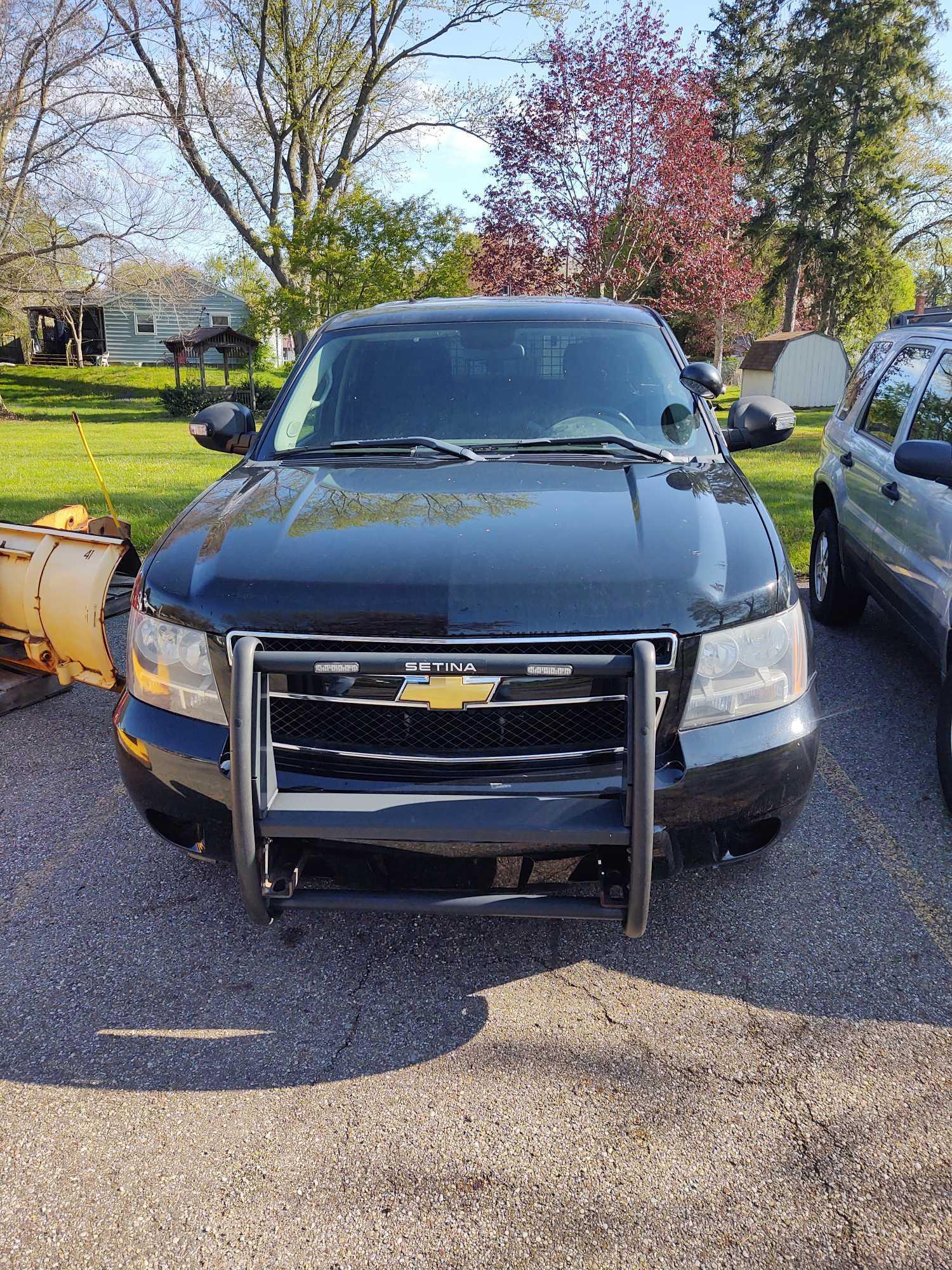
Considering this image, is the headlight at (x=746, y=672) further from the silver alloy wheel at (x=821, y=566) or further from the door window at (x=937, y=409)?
the silver alloy wheel at (x=821, y=566)

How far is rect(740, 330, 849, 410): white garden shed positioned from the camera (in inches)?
1044

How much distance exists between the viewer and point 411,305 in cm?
466

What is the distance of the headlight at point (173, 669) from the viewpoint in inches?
104

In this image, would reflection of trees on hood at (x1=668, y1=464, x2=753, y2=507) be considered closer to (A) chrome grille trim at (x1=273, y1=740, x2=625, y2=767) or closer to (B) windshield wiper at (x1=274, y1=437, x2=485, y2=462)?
(B) windshield wiper at (x1=274, y1=437, x2=485, y2=462)

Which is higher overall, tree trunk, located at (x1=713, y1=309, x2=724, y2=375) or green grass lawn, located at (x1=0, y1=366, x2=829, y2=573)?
tree trunk, located at (x1=713, y1=309, x2=724, y2=375)

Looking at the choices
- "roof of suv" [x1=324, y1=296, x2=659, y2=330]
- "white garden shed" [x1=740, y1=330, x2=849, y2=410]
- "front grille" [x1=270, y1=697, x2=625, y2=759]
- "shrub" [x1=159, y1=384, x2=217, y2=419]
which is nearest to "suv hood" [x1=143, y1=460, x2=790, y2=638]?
"front grille" [x1=270, y1=697, x2=625, y2=759]

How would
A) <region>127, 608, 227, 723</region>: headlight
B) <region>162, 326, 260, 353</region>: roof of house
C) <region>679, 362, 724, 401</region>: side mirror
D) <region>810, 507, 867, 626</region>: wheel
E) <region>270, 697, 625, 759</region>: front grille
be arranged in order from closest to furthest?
<region>270, 697, 625, 759</region>: front grille
<region>127, 608, 227, 723</region>: headlight
<region>679, 362, 724, 401</region>: side mirror
<region>810, 507, 867, 626</region>: wheel
<region>162, 326, 260, 353</region>: roof of house

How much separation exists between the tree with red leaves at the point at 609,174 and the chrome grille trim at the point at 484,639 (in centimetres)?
1930

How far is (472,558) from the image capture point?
2.62 metres

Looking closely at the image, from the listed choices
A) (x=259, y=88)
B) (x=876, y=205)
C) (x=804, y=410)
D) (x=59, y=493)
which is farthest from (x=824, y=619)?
(x=876, y=205)

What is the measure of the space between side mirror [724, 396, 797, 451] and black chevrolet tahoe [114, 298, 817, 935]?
1247 mm

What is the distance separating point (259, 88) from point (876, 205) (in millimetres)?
23131

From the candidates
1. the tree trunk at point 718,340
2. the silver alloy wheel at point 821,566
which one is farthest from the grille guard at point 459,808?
the tree trunk at point 718,340

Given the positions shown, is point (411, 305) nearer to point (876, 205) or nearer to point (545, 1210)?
point (545, 1210)
